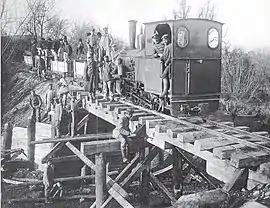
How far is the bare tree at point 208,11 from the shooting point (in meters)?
1.62

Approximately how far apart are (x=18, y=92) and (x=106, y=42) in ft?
1.93

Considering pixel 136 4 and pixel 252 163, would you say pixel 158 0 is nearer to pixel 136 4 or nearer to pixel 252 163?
pixel 136 4

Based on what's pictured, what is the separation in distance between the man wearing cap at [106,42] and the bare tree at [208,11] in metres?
0.46

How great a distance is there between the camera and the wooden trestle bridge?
1474 millimetres

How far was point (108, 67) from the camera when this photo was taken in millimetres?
2326

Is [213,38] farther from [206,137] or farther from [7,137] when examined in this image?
[7,137]

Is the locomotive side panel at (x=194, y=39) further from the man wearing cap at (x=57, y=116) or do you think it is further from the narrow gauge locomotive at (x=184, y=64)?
the man wearing cap at (x=57, y=116)

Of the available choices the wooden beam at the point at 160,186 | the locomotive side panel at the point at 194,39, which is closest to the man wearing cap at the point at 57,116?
the wooden beam at the point at 160,186

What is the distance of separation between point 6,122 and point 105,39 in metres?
0.75

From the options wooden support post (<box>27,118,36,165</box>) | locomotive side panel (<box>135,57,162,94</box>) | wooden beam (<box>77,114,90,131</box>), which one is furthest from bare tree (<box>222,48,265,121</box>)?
wooden beam (<box>77,114,90,131</box>)

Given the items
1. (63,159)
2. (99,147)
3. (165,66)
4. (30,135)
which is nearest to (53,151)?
(63,159)

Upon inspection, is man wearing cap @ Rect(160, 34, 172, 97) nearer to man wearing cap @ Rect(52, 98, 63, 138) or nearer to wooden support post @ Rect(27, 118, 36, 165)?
man wearing cap @ Rect(52, 98, 63, 138)

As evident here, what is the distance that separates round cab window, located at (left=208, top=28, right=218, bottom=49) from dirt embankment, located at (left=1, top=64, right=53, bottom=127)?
965mm

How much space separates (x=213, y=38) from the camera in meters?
1.91
